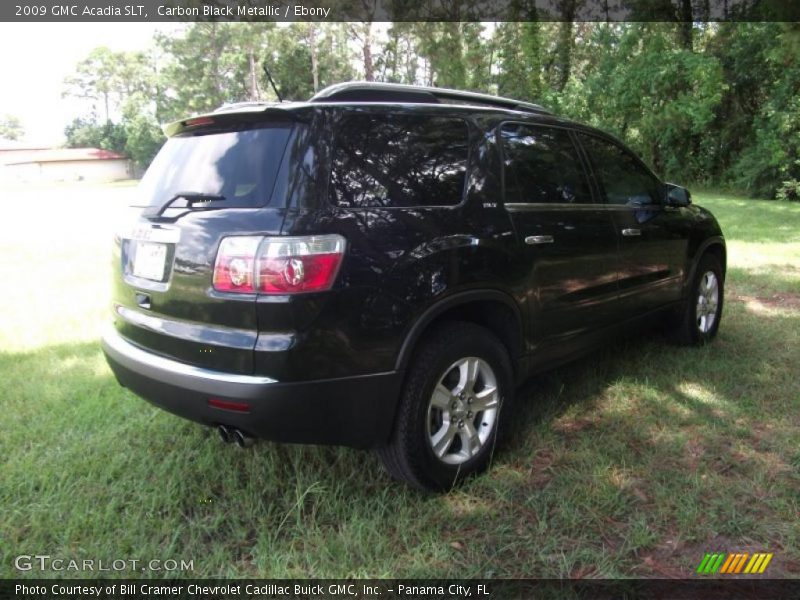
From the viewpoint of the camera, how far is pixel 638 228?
401cm

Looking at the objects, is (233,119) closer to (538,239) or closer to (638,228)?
(538,239)

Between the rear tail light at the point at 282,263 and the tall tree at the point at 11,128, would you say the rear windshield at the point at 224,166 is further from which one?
the tall tree at the point at 11,128

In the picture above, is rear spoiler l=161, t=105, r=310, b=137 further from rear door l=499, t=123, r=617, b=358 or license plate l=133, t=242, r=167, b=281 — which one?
rear door l=499, t=123, r=617, b=358

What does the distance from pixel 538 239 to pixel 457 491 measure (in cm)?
139

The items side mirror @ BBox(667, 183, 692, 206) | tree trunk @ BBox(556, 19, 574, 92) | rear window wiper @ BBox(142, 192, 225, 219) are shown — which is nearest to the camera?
rear window wiper @ BBox(142, 192, 225, 219)

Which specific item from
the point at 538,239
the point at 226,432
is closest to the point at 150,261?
the point at 226,432

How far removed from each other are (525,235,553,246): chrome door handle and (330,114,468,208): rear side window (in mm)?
508

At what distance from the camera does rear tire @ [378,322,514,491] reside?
2631 mm

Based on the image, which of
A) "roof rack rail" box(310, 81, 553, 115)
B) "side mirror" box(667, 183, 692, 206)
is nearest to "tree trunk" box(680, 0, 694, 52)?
"side mirror" box(667, 183, 692, 206)

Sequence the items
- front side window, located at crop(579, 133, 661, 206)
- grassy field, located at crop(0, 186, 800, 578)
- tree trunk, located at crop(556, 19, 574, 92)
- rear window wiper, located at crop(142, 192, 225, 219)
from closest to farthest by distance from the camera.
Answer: grassy field, located at crop(0, 186, 800, 578)
rear window wiper, located at crop(142, 192, 225, 219)
front side window, located at crop(579, 133, 661, 206)
tree trunk, located at crop(556, 19, 574, 92)

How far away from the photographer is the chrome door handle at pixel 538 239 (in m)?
3.13

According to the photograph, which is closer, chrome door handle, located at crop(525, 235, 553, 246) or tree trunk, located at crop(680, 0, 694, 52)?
chrome door handle, located at crop(525, 235, 553, 246)

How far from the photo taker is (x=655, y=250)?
4.19m

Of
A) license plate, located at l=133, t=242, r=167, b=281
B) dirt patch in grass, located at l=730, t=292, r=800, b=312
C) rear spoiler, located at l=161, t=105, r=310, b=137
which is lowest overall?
dirt patch in grass, located at l=730, t=292, r=800, b=312
